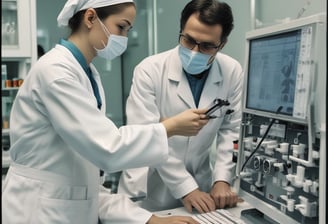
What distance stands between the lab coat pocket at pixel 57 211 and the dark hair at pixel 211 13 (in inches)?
31.0

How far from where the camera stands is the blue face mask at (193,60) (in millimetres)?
1348

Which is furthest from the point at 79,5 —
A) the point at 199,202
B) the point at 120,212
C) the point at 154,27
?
the point at 154,27

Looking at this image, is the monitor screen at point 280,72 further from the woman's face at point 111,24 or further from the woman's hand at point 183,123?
the woman's face at point 111,24

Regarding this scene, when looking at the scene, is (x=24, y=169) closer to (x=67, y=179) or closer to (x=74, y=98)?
(x=67, y=179)

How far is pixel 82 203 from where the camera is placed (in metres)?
0.97

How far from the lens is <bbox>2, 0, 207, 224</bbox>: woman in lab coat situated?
0.87 m

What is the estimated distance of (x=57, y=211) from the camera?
3.06ft

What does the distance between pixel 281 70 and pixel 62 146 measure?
62 cm

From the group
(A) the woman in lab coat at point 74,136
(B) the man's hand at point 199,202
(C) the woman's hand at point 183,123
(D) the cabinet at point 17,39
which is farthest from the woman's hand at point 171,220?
(D) the cabinet at point 17,39

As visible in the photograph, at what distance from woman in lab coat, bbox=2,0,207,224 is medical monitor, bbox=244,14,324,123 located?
20 cm

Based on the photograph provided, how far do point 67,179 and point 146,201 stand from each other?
23.2 inches

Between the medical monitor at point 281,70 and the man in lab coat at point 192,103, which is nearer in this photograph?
the medical monitor at point 281,70

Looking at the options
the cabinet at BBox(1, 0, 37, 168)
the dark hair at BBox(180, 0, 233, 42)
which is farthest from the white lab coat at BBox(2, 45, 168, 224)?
the cabinet at BBox(1, 0, 37, 168)

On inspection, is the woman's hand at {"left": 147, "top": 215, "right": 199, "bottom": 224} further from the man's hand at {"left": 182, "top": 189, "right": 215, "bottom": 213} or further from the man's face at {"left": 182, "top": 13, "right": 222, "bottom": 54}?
the man's face at {"left": 182, "top": 13, "right": 222, "bottom": 54}
